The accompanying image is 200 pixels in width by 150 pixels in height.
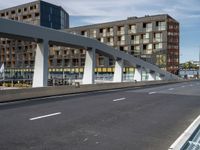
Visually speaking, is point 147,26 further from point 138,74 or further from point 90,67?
point 90,67

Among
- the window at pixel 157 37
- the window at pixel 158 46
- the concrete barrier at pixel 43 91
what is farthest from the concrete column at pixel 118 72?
the window at pixel 157 37

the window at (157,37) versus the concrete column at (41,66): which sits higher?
the window at (157,37)

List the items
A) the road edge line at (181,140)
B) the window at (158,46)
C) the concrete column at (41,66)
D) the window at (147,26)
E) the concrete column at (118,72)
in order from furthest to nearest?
the window at (147,26), the window at (158,46), the concrete column at (118,72), the concrete column at (41,66), the road edge line at (181,140)

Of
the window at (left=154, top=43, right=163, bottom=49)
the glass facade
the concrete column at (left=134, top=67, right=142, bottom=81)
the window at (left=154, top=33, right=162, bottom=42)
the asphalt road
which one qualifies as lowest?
the asphalt road

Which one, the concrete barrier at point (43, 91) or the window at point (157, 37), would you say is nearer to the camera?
the concrete barrier at point (43, 91)

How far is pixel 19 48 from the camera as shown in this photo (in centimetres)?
9762

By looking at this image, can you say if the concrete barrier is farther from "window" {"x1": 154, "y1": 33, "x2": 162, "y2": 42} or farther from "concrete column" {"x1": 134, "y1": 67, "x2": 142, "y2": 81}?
"window" {"x1": 154, "y1": 33, "x2": 162, "y2": 42}

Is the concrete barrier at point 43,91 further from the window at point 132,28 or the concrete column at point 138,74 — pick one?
the window at point 132,28

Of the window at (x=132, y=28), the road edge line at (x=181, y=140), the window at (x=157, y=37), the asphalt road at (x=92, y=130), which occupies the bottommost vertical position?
the asphalt road at (x=92, y=130)

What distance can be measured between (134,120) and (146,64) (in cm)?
3721

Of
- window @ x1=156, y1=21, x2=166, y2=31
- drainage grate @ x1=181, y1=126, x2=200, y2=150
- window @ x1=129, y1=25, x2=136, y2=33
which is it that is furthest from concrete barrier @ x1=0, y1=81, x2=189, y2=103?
window @ x1=129, y1=25, x2=136, y2=33

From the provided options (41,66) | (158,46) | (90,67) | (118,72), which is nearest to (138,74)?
(118,72)

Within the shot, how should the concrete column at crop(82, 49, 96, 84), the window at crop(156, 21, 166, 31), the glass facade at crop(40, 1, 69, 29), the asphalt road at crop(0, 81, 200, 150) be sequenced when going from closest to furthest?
the asphalt road at crop(0, 81, 200, 150) < the concrete column at crop(82, 49, 96, 84) < the window at crop(156, 21, 166, 31) < the glass facade at crop(40, 1, 69, 29)

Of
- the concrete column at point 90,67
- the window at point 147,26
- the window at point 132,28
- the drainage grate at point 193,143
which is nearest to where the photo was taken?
the drainage grate at point 193,143
